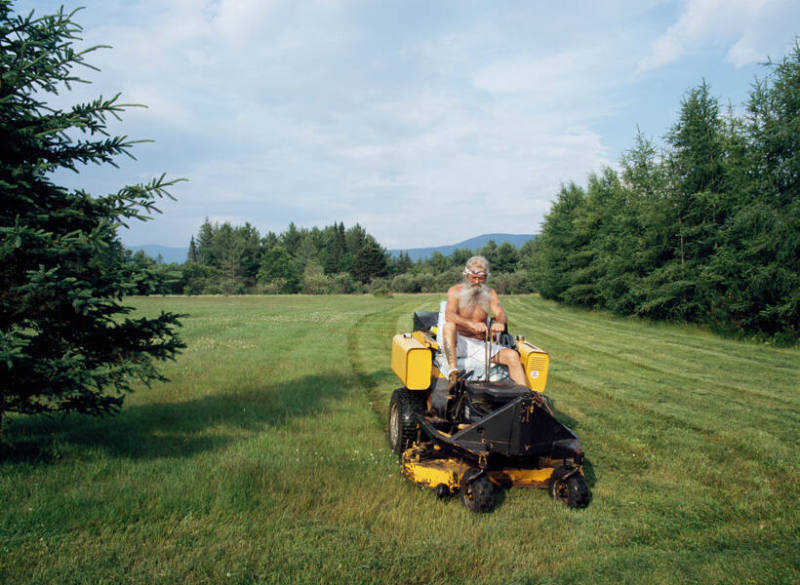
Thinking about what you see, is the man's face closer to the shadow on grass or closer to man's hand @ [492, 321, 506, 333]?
man's hand @ [492, 321, 506, 333]

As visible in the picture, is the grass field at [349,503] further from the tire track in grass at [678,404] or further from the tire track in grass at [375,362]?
the tire track in grass at [375,362]

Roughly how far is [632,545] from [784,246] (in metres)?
15.0

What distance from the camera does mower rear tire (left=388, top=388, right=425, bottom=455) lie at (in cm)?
565

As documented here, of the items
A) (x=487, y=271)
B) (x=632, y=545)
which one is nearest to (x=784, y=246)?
(x=487, y=271)

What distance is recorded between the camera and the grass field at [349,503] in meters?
3.53

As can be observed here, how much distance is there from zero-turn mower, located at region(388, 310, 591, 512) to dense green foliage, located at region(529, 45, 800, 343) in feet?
46.1

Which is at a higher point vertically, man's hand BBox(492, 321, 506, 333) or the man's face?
the man's face

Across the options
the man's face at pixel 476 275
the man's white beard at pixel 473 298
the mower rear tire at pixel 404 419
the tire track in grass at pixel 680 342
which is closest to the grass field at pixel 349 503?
the mower rear tire at pixel 404 419

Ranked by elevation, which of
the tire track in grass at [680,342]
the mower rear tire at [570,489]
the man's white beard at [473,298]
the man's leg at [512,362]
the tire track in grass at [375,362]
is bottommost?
the tire track in grass at [680,342]

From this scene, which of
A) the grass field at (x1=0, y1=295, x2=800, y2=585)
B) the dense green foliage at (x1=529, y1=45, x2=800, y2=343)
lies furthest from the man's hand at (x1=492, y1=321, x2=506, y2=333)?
the dense green foliage at (x1=529, y1=45, x2=800, y2=343)

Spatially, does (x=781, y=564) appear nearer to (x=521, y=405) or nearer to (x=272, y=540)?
(x=521, y=405)

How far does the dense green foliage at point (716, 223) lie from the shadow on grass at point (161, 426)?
1454cm

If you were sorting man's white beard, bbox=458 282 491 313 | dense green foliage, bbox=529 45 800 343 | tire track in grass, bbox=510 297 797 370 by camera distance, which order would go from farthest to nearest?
1. dense green foliage, bbox=529 45 800 343
2. tire track in grass, bbox=510 297 797 370
3. man's white beard, bbox=458 282 491 313

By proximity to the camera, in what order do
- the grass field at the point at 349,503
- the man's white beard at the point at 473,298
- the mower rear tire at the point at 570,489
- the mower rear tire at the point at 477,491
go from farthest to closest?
the man's white beard at the point at 473,298, the mower rear tire at the point at 570,489, the mower rear tire at the point at 477,491, the grass field at the point at 349,503
